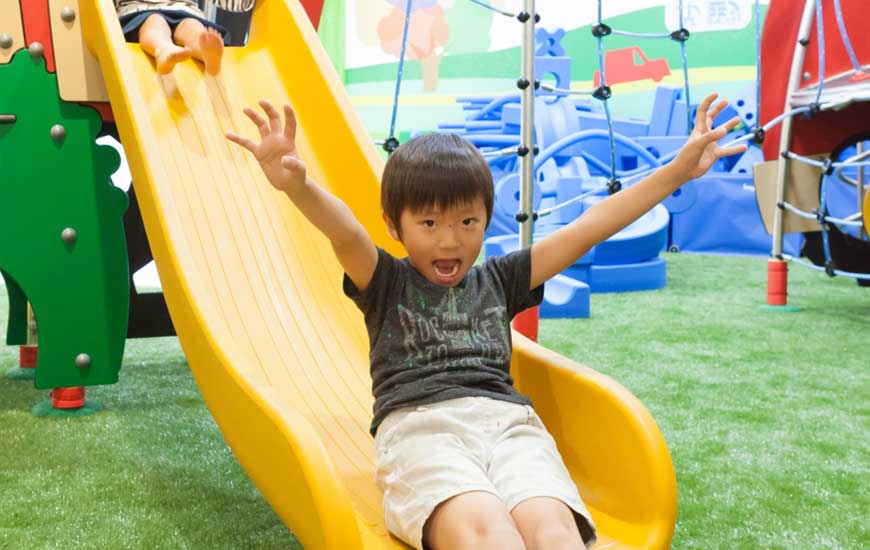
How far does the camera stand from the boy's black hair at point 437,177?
1.14 metres

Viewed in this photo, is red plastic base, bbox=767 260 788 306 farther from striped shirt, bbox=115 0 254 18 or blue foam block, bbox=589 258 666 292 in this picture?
striped shirt, bbox=115 0 254 18

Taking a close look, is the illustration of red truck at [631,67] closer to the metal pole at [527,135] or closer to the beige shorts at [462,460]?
the metal pole at [527,135]

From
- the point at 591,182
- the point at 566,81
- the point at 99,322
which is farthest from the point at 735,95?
the point at 99,322

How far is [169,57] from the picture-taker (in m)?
1.73

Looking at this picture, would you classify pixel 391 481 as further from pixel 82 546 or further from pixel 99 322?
pixel 99 322

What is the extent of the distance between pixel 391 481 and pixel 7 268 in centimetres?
119

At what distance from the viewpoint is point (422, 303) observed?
119 centimetres

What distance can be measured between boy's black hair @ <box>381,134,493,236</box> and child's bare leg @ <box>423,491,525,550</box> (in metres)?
0.37

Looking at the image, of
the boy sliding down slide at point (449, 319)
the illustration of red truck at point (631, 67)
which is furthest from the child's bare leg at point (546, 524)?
the illustration of red truck at point (631, 67)

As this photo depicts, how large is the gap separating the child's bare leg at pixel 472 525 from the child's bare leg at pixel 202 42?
44.7 inches

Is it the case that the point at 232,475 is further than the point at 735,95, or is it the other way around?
the point at 735,95

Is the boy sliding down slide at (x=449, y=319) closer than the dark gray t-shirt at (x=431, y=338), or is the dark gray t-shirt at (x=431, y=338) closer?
the boy sliding down slide at (x=449, y=319)

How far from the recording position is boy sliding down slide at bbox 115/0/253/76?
1760 millimetres

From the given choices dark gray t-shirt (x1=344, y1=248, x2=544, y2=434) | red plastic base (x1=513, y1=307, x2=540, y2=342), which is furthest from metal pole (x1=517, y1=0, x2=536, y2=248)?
dark gray t-shirt (x1=344, y1=248, x2=544, y2=434)
